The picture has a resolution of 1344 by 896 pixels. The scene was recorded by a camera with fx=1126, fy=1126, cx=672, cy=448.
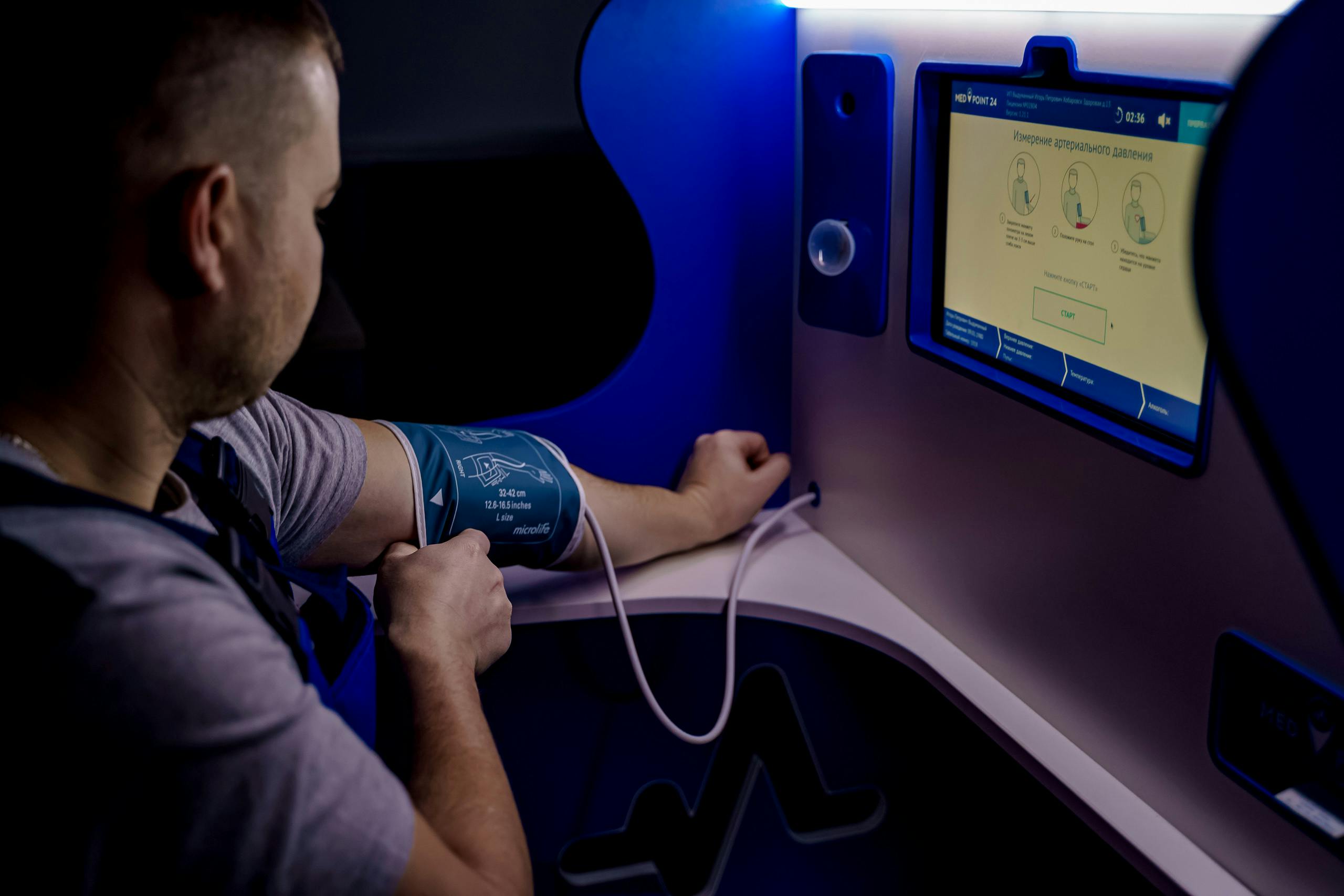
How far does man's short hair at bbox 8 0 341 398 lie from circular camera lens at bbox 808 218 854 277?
0.67 meters

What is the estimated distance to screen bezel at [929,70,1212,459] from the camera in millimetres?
758

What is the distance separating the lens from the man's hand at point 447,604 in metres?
0.89

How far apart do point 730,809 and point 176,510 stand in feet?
3.10

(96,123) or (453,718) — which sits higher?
(96,123)

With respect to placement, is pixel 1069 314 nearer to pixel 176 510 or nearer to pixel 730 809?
pixel 176 510

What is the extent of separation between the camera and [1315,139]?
1.49 feet

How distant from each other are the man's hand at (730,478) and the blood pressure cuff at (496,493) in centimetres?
18

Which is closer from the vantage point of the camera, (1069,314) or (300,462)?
(1069,314)

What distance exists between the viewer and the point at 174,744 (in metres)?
0.57

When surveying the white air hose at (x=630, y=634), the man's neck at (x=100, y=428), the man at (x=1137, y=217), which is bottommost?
the white air hose at (x=630, y=634)

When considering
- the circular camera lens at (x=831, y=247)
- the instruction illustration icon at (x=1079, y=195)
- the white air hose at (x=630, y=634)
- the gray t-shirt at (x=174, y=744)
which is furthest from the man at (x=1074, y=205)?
the gray t-shirt at (x=174, y=744)

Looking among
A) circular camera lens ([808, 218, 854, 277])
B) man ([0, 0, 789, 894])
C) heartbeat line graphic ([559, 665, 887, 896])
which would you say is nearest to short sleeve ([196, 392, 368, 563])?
man ([0, 0, 789, 894])

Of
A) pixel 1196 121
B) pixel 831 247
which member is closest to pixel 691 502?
pixel 831 247

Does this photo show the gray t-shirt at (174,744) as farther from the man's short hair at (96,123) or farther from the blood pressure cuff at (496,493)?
the blood pressure cuff at (496,493)
